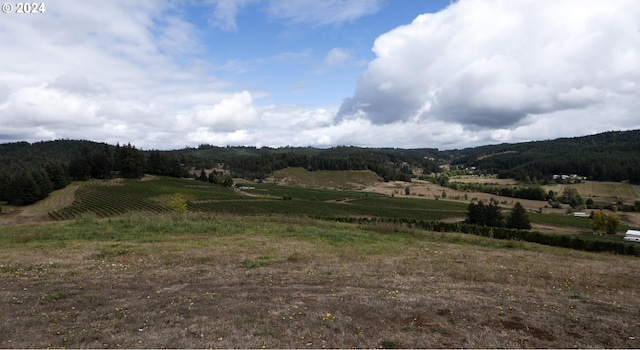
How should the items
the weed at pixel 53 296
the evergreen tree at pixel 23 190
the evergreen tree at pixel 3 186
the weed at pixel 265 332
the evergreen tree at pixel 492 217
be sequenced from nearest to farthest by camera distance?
the weed at pixel 265 332, the weed at pixel 53 296, the evergreen tree at pixel 492 217, the evergreen tree at pixel 23 190, the evergreen tree at pixel 3 186

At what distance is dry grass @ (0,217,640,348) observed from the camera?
9039 millimetres

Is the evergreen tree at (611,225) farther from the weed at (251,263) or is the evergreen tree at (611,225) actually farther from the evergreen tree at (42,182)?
the evergreen tree at (42,182)

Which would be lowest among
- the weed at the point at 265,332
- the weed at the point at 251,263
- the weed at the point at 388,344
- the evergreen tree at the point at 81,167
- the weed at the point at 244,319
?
the weed at the point at 251,263

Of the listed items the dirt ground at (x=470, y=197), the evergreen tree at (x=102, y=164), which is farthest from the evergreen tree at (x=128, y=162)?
the dirt ground at (x=470, y=197)

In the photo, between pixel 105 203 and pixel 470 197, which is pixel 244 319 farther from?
pixel 470 197

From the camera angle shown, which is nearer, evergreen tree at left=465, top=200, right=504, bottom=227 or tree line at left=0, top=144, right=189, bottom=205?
evergreen tree at left=465, top=200, right=504, bottom=227

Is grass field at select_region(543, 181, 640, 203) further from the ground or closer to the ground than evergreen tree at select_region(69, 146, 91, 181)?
closer to the ground

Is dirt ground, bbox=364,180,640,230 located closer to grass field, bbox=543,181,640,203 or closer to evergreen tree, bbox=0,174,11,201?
grass field, bbox=543,181,640,203

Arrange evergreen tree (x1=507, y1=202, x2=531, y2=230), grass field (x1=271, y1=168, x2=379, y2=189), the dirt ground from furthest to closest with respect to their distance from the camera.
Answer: grass field (x1=271, y1=168, x2=379, y2=189) → the dirt ground → evergreen tree (x1=507, y1=202, x2=531, y2=230)

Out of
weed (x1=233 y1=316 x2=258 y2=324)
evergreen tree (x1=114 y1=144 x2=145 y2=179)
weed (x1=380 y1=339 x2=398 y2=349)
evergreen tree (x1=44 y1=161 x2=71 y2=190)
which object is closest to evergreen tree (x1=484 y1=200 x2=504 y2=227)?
weed (x1=380 y1=339 x2=398 y2=349)

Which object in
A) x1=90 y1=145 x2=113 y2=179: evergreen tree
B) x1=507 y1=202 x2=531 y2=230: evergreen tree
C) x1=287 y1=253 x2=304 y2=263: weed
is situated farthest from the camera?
x1=90 y1=145 x2=113 y2=179: evergreen tree

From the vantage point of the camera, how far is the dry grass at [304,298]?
9.04 m

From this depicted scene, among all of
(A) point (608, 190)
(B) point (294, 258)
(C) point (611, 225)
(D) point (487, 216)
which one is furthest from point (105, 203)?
(A) point (608, 190)

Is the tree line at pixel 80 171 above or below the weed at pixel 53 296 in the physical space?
above
